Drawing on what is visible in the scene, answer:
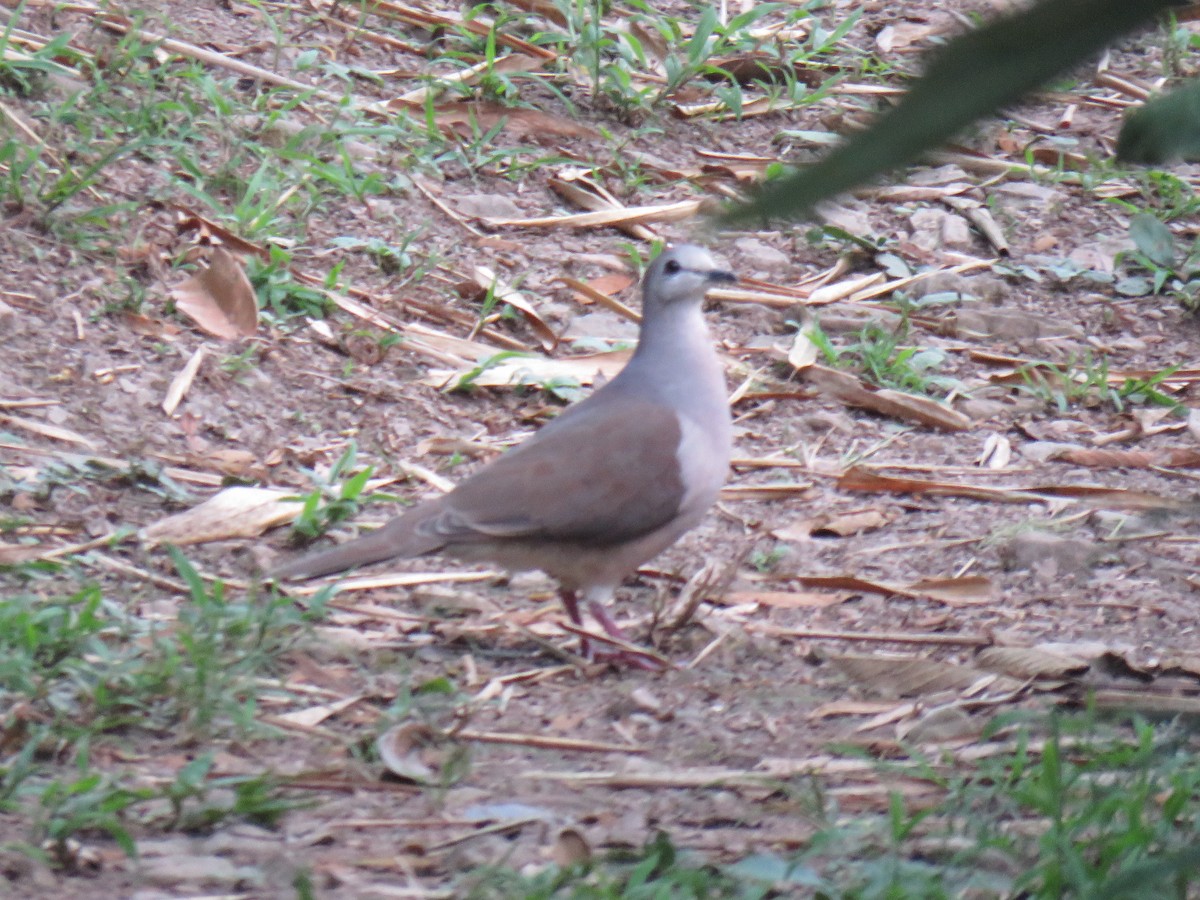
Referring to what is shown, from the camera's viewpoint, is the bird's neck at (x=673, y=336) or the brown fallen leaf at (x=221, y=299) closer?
the bird's neck at (x=673, y=336)

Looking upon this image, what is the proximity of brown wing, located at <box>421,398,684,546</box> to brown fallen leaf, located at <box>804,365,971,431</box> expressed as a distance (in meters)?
1.55

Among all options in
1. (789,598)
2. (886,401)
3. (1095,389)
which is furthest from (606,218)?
(789,598)

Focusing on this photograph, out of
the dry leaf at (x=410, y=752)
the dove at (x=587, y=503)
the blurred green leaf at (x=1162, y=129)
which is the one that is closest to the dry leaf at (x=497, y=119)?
the dove at (x=587, y=503)

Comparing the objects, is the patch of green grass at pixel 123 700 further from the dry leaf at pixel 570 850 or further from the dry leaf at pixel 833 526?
the dry leaf at pixel 833 526

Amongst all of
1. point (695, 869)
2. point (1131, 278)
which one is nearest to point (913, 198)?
point (1131, 278)

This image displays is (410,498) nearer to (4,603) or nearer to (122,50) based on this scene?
(4,603)

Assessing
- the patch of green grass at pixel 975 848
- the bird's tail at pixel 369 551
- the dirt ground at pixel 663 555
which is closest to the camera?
the patch of green grass at pixel 975 848

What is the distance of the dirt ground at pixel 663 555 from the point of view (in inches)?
115

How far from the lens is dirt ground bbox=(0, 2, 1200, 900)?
2.93 meters

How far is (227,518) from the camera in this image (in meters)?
4.09

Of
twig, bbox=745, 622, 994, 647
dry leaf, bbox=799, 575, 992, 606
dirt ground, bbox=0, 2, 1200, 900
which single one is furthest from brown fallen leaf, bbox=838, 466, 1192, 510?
twig, bbox=745, 622, 994, 647

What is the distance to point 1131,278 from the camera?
629 cm

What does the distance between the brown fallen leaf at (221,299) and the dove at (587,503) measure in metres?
1.38

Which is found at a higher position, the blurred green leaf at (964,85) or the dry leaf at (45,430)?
the blurred green leaf at (964,85)
